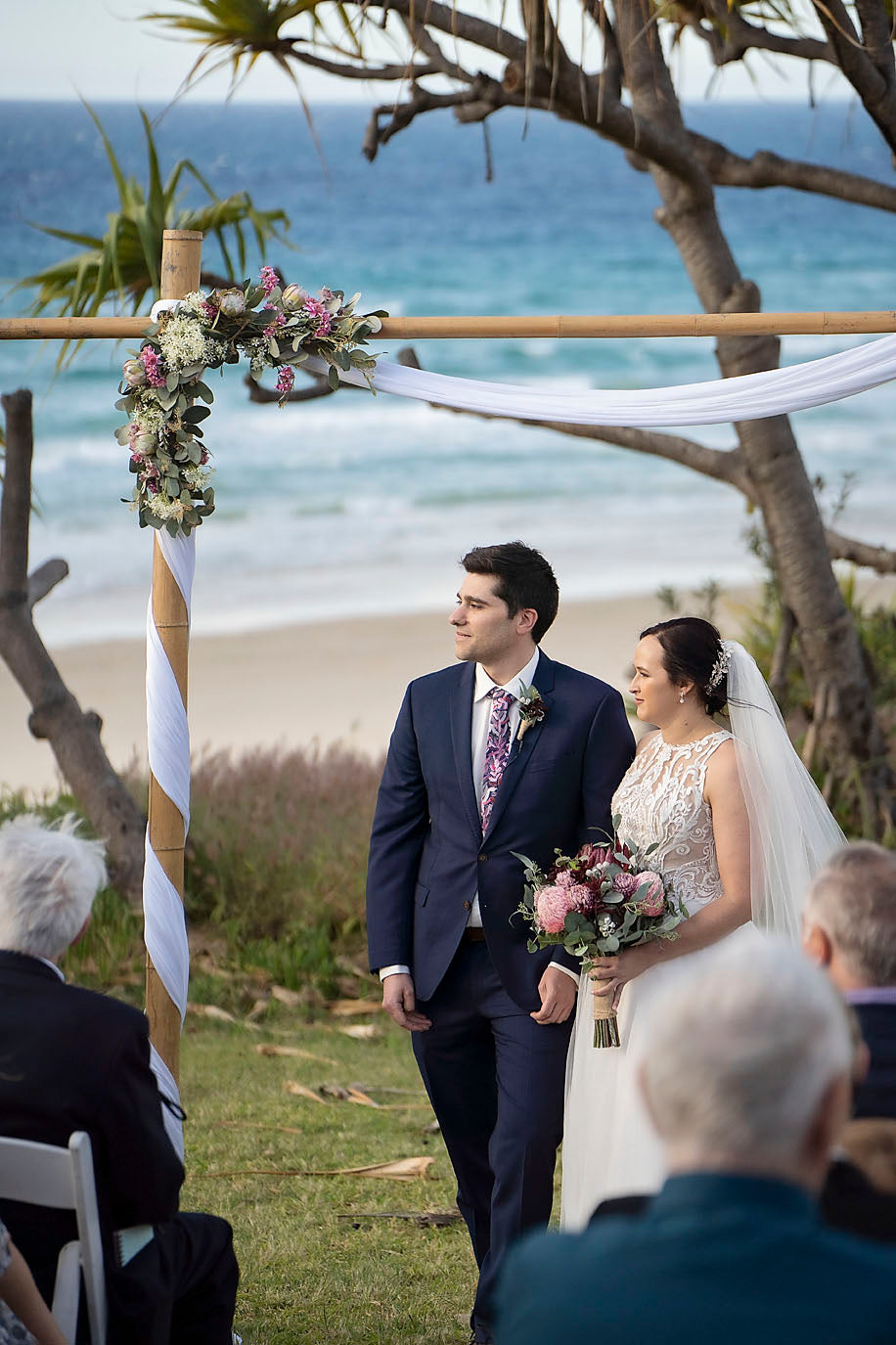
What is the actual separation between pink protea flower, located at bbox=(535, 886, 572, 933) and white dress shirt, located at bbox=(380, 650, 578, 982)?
404 millimetres

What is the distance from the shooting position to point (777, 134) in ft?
138

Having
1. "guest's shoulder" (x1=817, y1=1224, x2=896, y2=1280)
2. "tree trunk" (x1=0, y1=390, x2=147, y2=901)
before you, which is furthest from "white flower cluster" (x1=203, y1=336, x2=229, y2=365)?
"tree trunk" (x1=0, y1=390, x2=147, y2=901)

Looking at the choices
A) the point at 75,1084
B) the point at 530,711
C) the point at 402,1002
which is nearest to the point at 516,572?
the point at 530,711

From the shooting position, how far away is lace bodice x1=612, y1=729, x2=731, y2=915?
12.4 feet

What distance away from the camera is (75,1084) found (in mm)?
2672

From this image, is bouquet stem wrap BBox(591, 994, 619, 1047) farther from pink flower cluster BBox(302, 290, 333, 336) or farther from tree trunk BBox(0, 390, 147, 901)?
tree trunk BBox(0, 390, 147, 901)

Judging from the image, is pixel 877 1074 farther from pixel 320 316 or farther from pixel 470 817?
pixel 320 316

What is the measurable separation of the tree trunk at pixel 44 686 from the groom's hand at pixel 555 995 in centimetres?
398

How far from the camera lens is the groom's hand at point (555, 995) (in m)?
3.66

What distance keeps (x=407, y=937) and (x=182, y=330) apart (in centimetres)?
168

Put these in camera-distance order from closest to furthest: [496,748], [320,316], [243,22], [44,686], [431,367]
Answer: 1. [496,748]
2. [320,316]
3. [243,22]
4. [44,686]
5. [431,367]

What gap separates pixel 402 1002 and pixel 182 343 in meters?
1.79

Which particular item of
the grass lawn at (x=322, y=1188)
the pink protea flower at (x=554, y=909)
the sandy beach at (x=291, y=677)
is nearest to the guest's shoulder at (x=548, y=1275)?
the pink protea flower at (x=554, y=909)

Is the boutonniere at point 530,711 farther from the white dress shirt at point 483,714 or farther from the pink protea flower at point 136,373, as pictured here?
the pink protea flower at point 136,373
